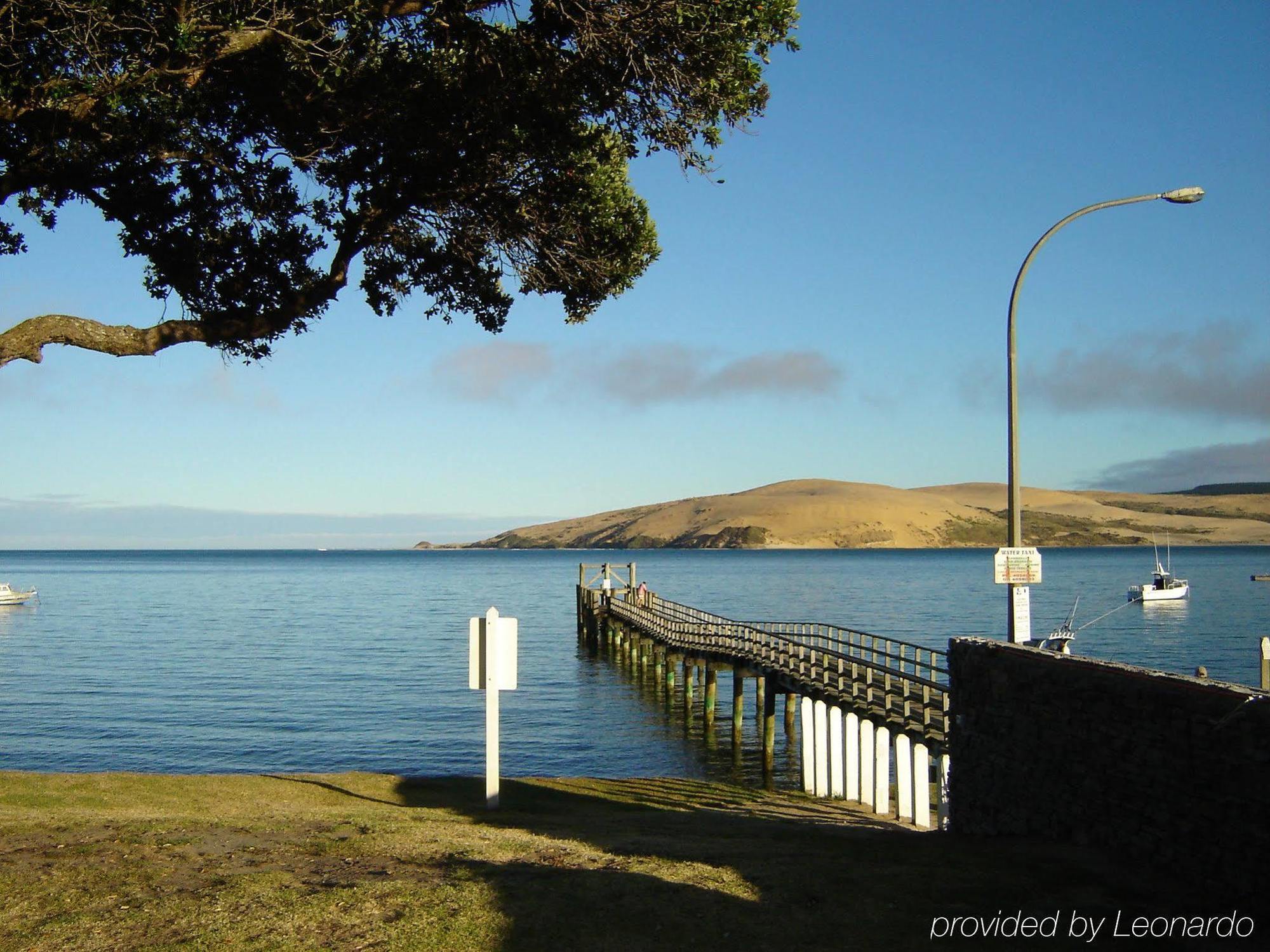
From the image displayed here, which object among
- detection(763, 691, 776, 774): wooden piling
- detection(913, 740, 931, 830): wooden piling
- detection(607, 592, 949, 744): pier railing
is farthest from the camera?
detection(763, 691, 776, 774): wooden piling

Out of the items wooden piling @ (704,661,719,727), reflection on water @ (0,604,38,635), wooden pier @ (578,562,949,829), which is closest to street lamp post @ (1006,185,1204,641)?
wooden pier @ (578,562,949,829)

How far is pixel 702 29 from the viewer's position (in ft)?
40.9

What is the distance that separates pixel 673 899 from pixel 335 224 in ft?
33.4

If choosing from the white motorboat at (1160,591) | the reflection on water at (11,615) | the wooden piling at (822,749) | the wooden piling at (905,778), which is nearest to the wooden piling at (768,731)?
the wooden piling at (822,749)

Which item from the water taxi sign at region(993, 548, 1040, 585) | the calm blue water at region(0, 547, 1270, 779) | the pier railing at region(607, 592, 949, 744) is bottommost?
the calm blue water at region(0, 547, 1270, 779)

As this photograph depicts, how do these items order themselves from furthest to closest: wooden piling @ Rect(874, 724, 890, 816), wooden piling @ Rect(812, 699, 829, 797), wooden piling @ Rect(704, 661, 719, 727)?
wooden piling @ Rect(704, 661, 719, 727), wooden piling @ Rect(812, 699, 829, 797), wooden piling @ Rect(874, 724, 890, 816)

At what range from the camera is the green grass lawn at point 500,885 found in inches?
309

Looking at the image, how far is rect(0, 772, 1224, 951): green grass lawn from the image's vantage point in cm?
785

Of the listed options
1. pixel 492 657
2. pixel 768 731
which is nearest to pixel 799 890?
pixel 492 657

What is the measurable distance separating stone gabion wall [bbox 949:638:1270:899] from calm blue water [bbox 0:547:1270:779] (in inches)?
631

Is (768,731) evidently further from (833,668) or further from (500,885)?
(500,885)

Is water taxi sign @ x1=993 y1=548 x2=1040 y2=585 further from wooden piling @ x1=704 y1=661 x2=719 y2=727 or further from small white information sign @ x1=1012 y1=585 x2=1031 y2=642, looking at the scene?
wooden piling @ x1=704 y1=661 x2=719 y2=727

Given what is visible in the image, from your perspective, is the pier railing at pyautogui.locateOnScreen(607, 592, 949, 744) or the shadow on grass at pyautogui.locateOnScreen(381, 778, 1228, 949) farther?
the pier railing at pyautogui.locateOnScreen(607, 592, 949, 744)

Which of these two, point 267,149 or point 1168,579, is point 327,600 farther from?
point 267,149
